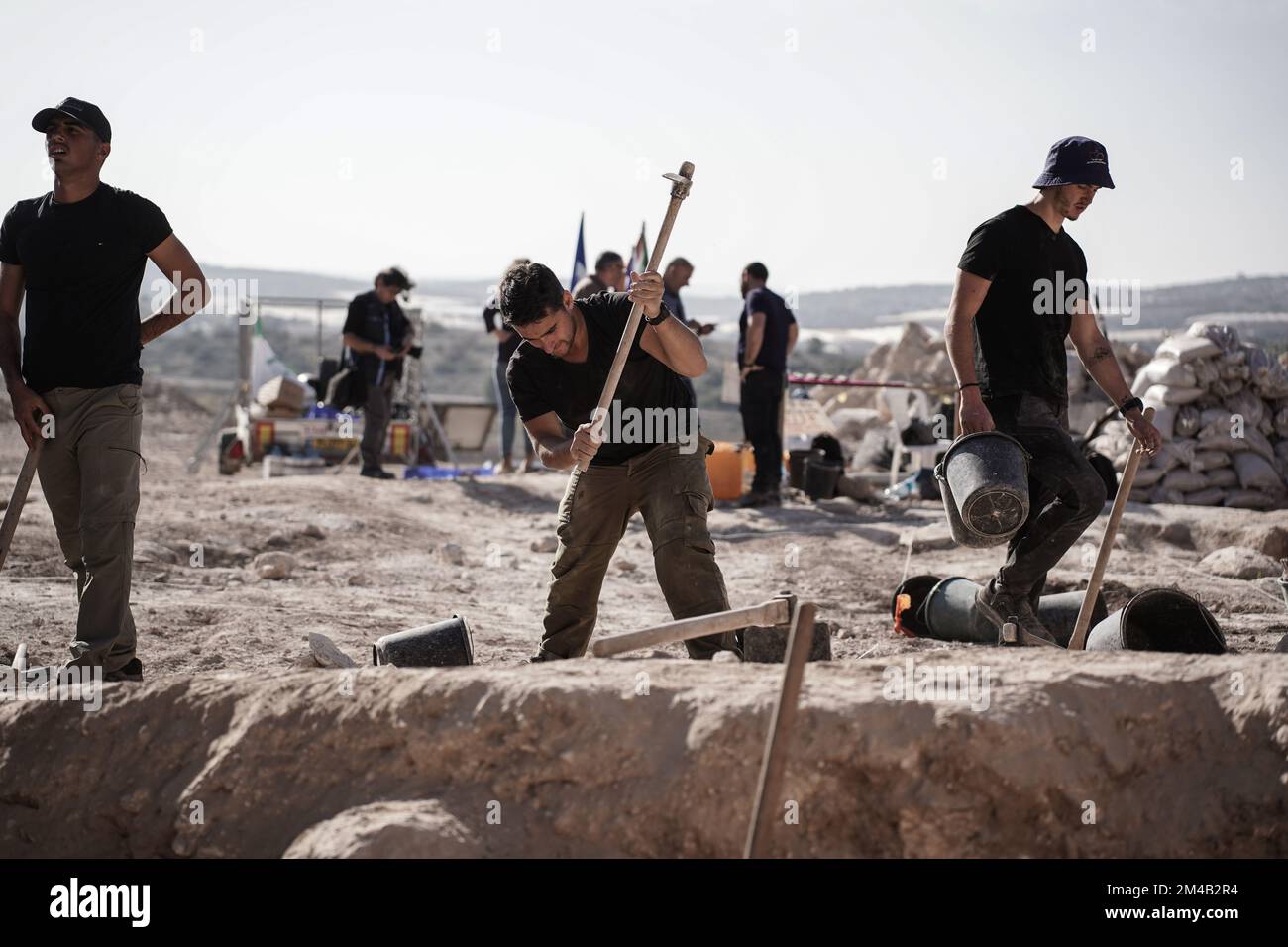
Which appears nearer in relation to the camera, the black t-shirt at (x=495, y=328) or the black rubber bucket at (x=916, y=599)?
the black rubber bucket at (x=916, y=599)

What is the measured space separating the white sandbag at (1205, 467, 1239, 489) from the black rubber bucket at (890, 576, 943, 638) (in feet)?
18.9

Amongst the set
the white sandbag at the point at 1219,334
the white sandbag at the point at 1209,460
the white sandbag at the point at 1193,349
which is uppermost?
the white sandbag at the point at 1219,334

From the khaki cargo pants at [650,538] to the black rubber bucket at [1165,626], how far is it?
4.71ft

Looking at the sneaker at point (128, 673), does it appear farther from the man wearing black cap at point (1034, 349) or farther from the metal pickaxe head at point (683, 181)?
the man wearing black cap at point (1034, 349)

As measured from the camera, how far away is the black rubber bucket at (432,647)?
15.4ft

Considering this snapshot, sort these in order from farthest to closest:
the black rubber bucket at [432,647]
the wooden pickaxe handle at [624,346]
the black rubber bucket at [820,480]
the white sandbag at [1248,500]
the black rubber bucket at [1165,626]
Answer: the black rubber bucket at [820,480]
the white sandbag at [1248,500]
the black rubber bucket at [1165,626]
the black rubber bucket at [432,647]
the wooden pickaxe handle at [624,346]

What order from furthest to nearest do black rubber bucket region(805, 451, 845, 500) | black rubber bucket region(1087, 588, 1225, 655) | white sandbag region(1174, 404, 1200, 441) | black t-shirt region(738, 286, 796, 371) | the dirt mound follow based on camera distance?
1. black rubber bucket region(805, 451, 845, 500)
2. white sandbag region(1174, 404, 1200, 441)
3. black t-shirt region(738, 286, 796, 371)
4. black rubber bucket region(1087, 588, 1225, 655)
5. the dirt mound

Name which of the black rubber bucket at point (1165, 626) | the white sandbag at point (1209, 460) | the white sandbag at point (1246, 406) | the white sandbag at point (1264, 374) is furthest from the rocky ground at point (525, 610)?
the white sandbag at point (1264, 374)

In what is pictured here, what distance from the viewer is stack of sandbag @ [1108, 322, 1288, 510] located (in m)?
11.2

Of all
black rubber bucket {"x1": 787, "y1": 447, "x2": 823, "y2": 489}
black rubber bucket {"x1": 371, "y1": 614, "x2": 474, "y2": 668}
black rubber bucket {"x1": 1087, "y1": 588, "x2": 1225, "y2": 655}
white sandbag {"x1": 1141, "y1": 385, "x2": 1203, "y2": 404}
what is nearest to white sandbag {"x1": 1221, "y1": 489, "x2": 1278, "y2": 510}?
white sandbag {"x1": 1141, "y1": 385, "x2": 1203, "y2": 404}

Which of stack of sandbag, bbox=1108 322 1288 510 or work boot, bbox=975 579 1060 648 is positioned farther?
stack of sandbag, bbox=1108 322 1288 510

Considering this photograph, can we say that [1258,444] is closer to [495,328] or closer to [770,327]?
[770,327]

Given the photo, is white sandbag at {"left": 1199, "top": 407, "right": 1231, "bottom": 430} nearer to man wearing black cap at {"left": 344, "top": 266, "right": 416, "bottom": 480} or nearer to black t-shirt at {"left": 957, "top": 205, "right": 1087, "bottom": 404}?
man wearing black cap at {"left": 344, "top": 266, "right": 416, "bottom": 480}

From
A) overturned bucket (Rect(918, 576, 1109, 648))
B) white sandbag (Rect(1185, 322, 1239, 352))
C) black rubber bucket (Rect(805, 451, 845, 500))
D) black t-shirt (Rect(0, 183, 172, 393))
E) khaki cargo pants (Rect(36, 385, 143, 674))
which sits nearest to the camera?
khaki cargo pants (Rect(36, 385, 143, 674))
